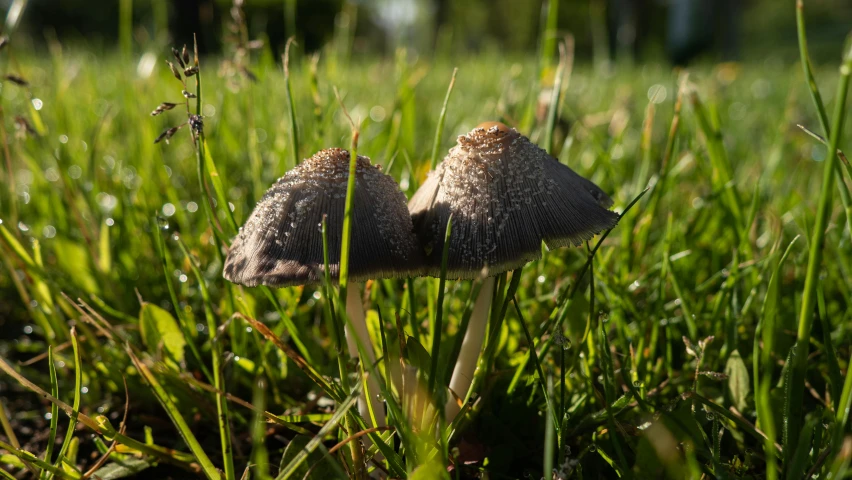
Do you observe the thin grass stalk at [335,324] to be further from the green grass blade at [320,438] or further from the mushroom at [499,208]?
the mushroom at [499,208]

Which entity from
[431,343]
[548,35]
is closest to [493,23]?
[548,35]

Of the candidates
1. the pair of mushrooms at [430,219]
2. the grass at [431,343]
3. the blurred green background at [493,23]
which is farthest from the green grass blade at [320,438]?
the blurred green background at [493,23]

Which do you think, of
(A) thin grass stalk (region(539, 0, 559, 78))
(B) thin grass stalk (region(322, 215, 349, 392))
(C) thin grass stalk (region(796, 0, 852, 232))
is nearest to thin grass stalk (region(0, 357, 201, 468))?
(B) thin grass stalk (region(322, 215, 349, 392))

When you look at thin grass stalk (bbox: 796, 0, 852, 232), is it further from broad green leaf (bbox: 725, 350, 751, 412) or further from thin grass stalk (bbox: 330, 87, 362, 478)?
thin grass stalk (bbox: 330, 87, 362, 478)

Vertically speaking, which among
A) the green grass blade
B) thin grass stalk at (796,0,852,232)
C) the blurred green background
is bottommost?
the green grass blade

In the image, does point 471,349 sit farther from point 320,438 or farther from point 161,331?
point 161,331

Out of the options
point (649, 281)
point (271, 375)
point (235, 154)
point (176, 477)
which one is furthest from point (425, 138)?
point (176, 477)

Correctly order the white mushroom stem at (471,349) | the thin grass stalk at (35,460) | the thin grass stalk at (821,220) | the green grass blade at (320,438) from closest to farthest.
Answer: the thin grass stalk at (821,220) < the green grass blade at (320,438) < the thin grass stalk at (35,460) < the white mushroom stem at (471,349)
